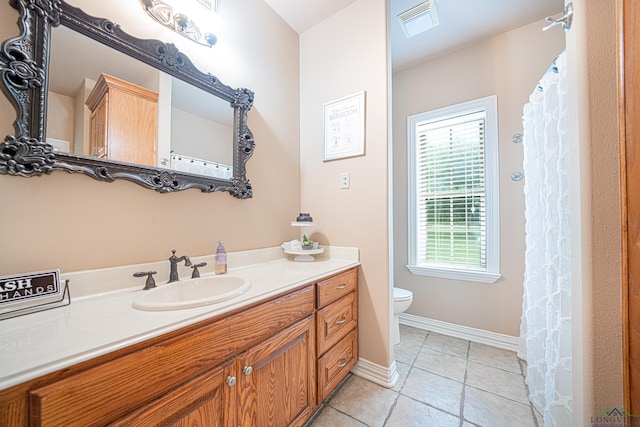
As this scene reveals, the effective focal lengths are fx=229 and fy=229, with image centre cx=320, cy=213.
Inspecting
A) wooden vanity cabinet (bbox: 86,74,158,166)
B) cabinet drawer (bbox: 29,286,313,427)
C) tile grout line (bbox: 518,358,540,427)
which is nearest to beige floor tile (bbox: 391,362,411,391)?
tile grout line (bbox: 518,358,540,427)

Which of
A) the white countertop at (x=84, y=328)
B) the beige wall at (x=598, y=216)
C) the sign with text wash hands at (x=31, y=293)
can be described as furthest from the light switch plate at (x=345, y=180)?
the sign with text wash hands at (x=31, y=293)

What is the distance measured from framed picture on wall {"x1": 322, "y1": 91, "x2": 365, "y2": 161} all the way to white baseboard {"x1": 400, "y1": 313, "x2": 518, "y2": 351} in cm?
183

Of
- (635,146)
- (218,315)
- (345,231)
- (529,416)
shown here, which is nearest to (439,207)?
(345,231)

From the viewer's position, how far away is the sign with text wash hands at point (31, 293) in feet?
2.29

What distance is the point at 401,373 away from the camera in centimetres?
162

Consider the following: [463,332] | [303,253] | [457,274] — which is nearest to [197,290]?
[303,253]

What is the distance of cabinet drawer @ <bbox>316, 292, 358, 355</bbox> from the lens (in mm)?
1256

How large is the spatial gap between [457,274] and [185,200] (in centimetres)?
230

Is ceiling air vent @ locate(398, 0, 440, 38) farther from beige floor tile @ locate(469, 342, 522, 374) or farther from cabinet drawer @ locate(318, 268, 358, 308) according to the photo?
beige floor tile @ locate(469, 342, 522, 374)

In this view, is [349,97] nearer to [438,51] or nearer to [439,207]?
[438,51]

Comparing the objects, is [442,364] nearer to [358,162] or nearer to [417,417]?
[417,417]

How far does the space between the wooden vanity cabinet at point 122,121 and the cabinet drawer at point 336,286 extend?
1.07m

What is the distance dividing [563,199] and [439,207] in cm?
127

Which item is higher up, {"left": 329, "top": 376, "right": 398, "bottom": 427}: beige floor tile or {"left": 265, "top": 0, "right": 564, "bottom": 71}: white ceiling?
{"left": 265, "top": 0, "right": 564, "bottom": 71}: white ceiling
